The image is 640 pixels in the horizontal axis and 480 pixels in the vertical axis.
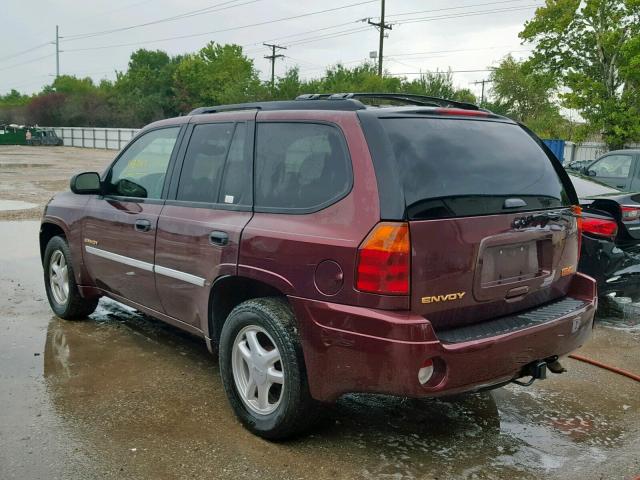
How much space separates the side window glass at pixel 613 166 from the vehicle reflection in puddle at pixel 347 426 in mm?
5966

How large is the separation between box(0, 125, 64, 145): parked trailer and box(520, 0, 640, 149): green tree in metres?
45.3

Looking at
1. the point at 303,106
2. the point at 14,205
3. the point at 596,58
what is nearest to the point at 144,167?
the point at 303,106

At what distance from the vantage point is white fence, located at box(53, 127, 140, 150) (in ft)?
173

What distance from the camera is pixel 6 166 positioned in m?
28.9

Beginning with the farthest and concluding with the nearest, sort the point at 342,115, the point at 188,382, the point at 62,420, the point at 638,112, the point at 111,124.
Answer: the point at 111,124 < the point at 638,112 < the point at 188,382 < the point at 62,420 < the point at 342,115

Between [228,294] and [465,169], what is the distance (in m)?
1.58

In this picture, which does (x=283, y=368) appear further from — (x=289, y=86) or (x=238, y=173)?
(x=289, y=86)

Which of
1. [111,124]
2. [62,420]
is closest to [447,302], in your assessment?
[62,420]

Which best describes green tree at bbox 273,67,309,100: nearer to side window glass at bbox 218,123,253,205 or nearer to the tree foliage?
the tree foliage

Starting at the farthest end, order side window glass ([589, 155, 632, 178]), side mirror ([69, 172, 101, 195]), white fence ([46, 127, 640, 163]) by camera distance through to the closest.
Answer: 1. white fence ([46, 127, 640, 163])
2. side window glass ([589, 155, 632, 178])
3. side mirror ([69, 172, 101, 195])

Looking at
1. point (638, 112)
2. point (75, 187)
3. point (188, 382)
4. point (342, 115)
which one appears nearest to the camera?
point (342, 115)

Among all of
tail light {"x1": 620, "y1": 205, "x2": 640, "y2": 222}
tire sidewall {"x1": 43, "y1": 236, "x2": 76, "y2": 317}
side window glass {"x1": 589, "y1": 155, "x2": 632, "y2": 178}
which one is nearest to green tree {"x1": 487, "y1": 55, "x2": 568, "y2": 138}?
side window glass {"x1": 589, "y1": 155, "x2": 632, "y2": 178}

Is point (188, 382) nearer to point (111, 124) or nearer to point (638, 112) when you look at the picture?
point (638, 112)

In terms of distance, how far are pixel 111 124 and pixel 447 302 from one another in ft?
233
